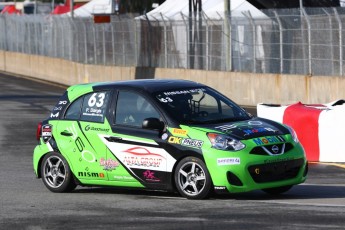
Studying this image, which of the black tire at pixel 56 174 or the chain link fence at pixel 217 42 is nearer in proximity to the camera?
the black tire at pixel 56 174

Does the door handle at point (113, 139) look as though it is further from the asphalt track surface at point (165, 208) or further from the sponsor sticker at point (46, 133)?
the sponsor sticker at point (46, 133)

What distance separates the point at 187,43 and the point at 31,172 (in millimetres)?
23282

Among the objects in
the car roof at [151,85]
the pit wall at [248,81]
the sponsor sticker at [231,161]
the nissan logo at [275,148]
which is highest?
the car roof at [151,85]

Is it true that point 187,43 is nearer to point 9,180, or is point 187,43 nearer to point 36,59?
point 36,59

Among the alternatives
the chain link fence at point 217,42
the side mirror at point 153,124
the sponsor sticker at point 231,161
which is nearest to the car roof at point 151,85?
the side mirror at point 153,124

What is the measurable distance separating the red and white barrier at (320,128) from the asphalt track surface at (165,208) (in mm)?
845

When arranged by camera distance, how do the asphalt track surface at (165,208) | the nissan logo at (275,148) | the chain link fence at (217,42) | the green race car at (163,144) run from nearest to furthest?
the asphalt track surface at (165,208) → the green race car at (163,144) → the nissan logo at (275,148) → the chain link fence at (217,42)

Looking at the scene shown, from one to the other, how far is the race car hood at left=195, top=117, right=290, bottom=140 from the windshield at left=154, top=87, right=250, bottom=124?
226 mm

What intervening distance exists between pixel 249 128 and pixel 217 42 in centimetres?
2520

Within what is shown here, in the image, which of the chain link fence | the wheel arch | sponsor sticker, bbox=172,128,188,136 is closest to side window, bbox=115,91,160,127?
sponsor sticker, bbox=172,128,188,136

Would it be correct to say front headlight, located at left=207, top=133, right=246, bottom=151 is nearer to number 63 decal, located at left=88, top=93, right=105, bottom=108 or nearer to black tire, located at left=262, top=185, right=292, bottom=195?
black tire, located at left=262, top=185, right=292, bottom=195

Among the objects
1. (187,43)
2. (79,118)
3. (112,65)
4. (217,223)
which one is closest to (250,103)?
(187,43)

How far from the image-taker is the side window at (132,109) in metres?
13.1

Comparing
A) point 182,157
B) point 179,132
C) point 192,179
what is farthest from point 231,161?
point 179,132
